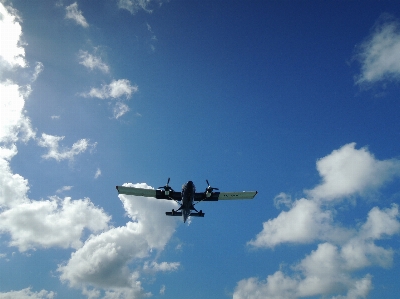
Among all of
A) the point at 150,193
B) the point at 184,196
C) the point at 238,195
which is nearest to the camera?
the point at 184,196

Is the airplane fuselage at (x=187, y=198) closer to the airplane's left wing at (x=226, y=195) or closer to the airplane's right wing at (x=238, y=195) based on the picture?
the airplane's left wing at (x=226, y=195)

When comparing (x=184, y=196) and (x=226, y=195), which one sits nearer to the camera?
(x=184, y=196)

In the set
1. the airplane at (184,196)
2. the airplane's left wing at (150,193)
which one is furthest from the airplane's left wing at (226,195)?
the airplane's left wing at (150,193)

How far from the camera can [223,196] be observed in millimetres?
43094

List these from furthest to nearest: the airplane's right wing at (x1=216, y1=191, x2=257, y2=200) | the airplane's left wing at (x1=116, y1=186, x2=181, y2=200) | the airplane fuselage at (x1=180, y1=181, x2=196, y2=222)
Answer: the airplane's right wing at (x1=216, y1=191, x2=257, y2=200) < the airplane's left wing at (x1=116, y1=186, x2=181, y2=200) < the airplane fuselage at (x1=180, y1=181, x2=196, y2=222)

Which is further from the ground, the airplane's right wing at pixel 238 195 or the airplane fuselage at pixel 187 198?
the airplane's right wing at pixel 238 195

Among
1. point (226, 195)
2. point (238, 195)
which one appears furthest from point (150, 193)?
point (238, 195)

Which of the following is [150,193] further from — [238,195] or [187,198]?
[238,195]

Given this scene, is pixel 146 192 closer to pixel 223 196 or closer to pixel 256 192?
pixel 223 196

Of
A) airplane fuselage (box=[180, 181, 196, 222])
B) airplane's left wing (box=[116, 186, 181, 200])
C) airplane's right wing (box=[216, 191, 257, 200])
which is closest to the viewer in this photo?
airplane fuselage (box=[180, 181, 196, 222])

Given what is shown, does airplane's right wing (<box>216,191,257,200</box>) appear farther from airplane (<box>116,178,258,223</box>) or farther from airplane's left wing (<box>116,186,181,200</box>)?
airplane's left wing (<box>116,186,181,200</box>)

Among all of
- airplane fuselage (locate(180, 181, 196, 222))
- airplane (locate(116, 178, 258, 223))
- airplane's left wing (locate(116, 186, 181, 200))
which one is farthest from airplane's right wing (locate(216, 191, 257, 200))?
airplane's left wing (locate(116, 186, 181, 200))

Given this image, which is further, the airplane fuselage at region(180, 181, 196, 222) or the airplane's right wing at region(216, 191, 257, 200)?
the airplane's right wing at region(216, 191, 257, 200)

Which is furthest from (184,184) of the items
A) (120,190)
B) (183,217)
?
(120,190)
